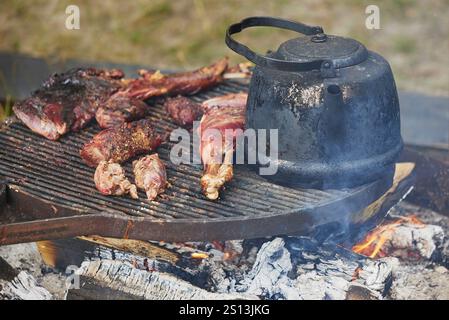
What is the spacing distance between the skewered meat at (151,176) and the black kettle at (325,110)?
0.64 metres

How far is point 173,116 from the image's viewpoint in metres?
4.94

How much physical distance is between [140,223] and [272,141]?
36.9 inches

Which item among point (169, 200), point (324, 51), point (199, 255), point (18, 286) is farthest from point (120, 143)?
point (324, 51)

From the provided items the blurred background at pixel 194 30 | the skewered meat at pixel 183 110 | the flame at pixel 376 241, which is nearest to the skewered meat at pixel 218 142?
the skewered meat at pixel 183 110

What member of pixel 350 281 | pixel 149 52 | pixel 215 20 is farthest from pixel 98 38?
pixel 350 281

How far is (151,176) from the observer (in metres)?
4.12

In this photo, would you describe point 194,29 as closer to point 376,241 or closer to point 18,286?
point 376,241

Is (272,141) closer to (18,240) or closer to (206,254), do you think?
(206,254)

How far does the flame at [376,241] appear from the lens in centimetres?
450

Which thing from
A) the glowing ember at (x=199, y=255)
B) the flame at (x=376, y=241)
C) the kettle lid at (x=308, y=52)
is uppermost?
the kettle lid at (x=308, y=52)

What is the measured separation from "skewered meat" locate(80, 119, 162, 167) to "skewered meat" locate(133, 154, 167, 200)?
0.19m

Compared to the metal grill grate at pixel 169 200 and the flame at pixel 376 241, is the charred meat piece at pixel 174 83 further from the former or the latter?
the flame at pixel 376 241

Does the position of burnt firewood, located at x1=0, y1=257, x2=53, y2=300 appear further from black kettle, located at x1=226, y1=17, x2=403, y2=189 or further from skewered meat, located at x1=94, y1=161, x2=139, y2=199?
black kettle, located at x1=226, y1=17, x2=403, y2=189

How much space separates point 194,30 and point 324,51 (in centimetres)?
577
